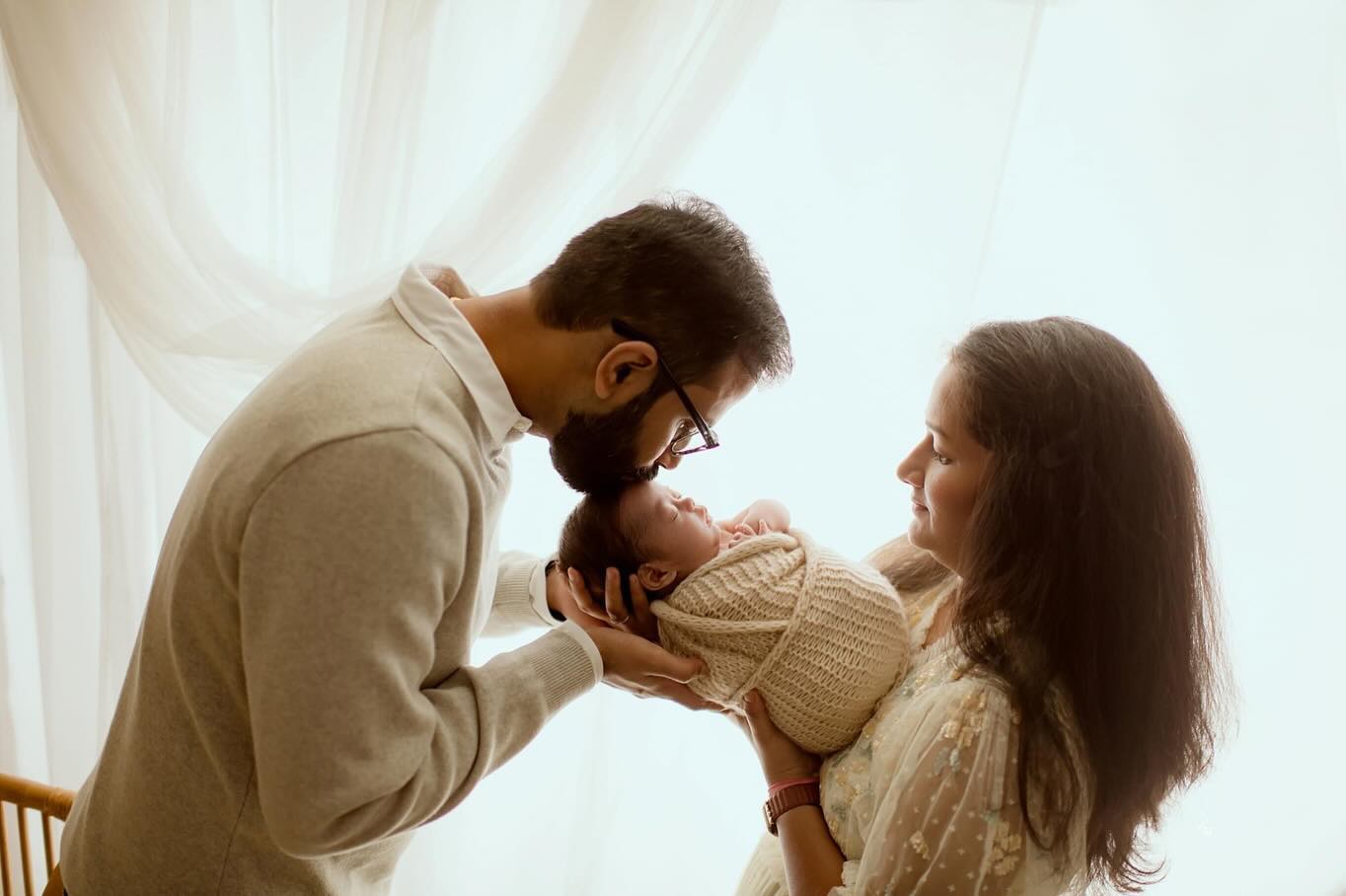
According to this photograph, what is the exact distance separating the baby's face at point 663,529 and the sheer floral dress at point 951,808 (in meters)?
0.41

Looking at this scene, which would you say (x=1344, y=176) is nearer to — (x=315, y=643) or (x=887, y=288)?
(x=887, y=288)

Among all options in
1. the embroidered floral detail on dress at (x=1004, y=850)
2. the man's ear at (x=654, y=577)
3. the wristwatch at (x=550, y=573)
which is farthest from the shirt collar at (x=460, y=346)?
the embroidered floral detail on dress at (x=1004, y=850)

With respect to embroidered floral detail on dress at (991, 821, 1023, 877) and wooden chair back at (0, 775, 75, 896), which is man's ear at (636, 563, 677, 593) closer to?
embroidered floral detail on dress at (991, 821, 1023, 877)

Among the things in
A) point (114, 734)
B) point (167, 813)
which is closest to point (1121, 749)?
point (167, 813)

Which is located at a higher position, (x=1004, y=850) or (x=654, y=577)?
(x=654, y=577)

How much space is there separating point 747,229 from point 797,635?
0.77m

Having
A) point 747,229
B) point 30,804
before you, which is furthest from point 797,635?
point 30,804

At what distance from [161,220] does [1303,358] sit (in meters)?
2.21

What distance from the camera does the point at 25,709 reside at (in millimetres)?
2428

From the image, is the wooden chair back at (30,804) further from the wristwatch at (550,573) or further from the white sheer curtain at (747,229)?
the wristwatch at (550,573)

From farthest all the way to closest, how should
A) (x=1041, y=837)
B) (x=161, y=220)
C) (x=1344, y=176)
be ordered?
Result: (x=161, y=220), (x=1344, y=176), (x=1041, y=837)

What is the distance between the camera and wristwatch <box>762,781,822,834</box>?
1470 millimetres

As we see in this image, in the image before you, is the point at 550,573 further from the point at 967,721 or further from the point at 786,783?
the point at 967,721

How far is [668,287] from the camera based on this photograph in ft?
4.44
